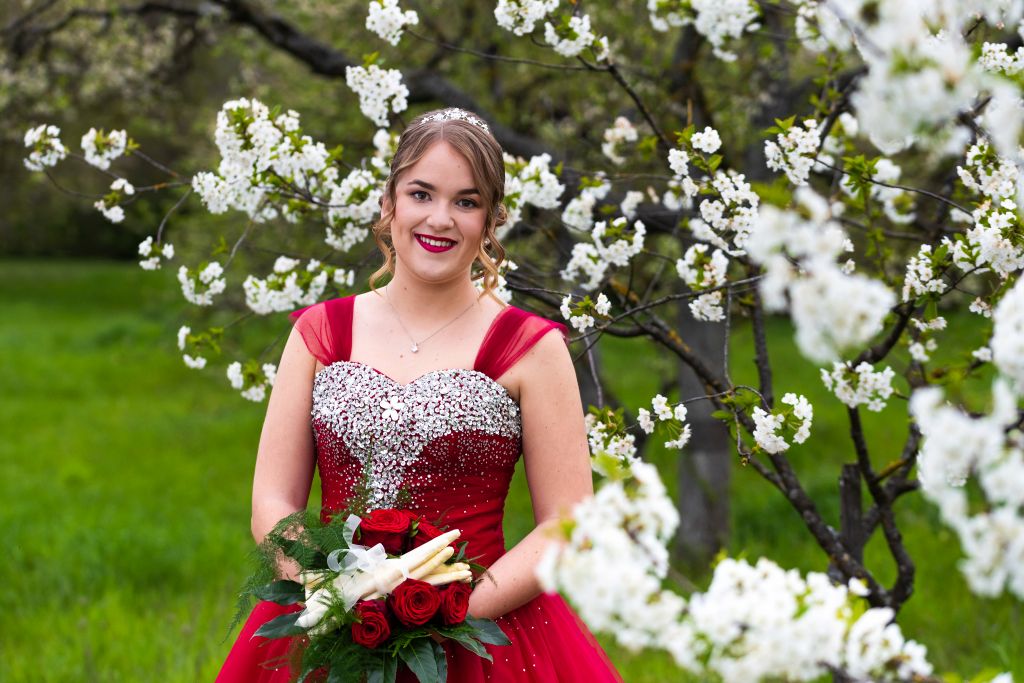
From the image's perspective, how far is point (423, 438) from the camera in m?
2.58

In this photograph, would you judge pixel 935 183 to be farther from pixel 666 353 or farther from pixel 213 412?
pixel 213 412

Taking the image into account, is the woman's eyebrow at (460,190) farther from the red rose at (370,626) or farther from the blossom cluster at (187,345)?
the blossom cluster at (187,345)

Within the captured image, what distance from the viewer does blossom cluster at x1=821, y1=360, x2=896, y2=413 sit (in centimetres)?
284

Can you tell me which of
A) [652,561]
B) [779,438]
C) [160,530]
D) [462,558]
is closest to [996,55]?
[779,438]

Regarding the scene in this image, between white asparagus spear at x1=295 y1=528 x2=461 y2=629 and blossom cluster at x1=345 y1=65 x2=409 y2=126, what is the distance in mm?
1567

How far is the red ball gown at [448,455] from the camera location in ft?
8.45

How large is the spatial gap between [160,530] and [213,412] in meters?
4.62

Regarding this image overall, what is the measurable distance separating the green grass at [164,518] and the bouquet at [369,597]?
687 millimetres

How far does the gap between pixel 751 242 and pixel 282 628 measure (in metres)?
1.31

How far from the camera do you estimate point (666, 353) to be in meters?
6.43

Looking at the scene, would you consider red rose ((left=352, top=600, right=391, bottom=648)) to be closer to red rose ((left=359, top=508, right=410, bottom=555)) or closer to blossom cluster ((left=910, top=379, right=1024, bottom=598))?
red rose ((left=359, top=508, right=410, bottom=555))

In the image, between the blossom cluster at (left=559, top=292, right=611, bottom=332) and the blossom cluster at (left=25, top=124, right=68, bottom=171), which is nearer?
the blossom cluster at (left=559, top=292, right=611, bottom=332)

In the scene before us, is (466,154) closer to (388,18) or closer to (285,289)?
(388,18)

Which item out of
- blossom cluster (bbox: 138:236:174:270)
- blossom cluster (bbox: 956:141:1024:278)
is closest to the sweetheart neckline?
blossom cluster (bbox: 138:236:174:270)
